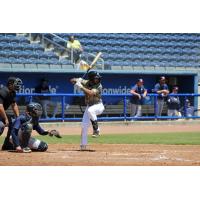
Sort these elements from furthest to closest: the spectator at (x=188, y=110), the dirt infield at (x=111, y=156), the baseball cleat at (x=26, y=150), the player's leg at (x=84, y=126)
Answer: the spectator at (x=188, y=110)
the player's leg at (x=84, y=126)
the baseball cleat at (x=26, y=150)
the dirt infield at (x=111, y=156)

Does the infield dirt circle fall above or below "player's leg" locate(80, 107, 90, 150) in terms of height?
below

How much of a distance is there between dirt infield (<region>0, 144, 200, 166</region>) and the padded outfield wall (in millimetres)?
8692

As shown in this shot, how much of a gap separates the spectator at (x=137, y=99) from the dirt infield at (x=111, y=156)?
26.6 ft

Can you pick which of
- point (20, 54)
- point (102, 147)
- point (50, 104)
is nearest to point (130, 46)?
point (20, 54)

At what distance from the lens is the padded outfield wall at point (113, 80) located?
22.5 m

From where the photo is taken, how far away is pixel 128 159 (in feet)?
33.2

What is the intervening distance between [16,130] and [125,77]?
572 inches

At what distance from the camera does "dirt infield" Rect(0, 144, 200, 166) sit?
9.32m

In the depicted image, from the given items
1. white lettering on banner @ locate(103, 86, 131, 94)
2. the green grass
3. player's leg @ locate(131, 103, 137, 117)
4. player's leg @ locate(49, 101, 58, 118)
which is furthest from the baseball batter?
white lettering on banner @ locate(103, 86, 131, 94)

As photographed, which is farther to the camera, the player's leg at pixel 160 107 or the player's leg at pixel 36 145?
the player's leg at pixel 160 107

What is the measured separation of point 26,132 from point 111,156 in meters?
1.58

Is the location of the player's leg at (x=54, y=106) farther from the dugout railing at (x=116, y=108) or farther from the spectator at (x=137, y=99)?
the spectator at (x=137, y=99)

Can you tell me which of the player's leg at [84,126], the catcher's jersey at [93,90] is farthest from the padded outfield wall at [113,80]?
the player's leg at [84,126]

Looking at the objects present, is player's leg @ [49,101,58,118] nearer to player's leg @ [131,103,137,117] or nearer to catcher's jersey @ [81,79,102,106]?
player's leg @ [131,103,137,117]
